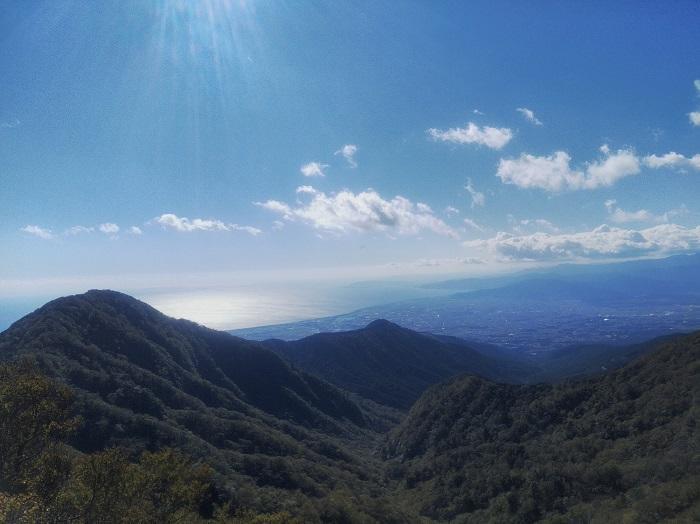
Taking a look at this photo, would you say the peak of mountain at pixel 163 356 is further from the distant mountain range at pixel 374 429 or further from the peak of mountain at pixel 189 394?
the distant mountain range at pixel 374 429

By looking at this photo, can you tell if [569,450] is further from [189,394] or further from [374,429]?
[374,429]

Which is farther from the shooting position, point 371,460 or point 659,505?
point 371,460

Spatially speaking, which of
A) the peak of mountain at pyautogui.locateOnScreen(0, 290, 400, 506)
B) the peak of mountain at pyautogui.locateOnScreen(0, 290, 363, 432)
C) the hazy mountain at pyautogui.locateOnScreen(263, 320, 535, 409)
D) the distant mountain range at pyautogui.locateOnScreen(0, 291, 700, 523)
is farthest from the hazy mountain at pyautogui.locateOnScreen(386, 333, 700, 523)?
the hazy mountain at pyautogui.locateOnScreen(263, 320, 535, 409)

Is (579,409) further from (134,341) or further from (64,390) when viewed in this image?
(134,341)

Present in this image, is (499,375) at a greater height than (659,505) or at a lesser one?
lesser

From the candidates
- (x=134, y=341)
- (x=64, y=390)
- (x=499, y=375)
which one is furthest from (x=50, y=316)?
(x=499, y=375)

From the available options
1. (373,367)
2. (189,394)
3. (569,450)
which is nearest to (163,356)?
(189,394)

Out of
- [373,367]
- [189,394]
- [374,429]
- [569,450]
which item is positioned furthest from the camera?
[373,367]
